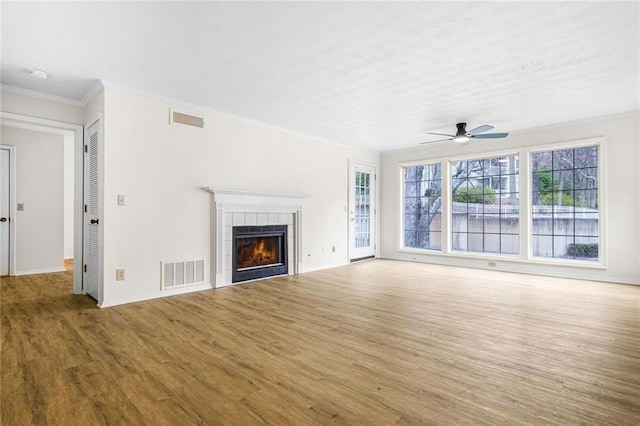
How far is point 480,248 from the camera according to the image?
6.74 m

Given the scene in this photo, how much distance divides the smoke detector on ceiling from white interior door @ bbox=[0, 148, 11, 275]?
2.92 meters

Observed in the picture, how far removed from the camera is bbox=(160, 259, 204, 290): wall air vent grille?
4.27 metres

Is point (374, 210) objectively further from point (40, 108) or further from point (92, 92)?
point (40, 108)

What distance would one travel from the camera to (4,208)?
553cm

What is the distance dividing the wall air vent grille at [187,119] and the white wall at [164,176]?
0.22ft

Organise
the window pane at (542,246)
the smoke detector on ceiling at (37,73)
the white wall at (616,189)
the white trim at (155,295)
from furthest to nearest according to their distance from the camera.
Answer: the window pane at (542,246), the white wall at (616,189), the white trim at (155,295), the smoke detector on ceiling at (37,73)

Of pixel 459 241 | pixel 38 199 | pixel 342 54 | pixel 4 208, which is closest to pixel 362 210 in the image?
pixel 459 241

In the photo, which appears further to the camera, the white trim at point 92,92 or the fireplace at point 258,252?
the fireplace at point 258,252

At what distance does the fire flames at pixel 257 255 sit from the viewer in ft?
17.2

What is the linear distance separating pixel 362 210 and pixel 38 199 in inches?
250

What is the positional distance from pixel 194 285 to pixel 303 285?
158cm

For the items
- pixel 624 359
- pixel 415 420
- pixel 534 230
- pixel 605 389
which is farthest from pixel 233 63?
pixel 534 230

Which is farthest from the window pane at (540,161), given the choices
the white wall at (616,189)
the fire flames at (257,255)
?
the fire flames at (257,255)

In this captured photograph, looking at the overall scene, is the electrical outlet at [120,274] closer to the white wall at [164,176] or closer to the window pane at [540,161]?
the white wall at [164,176]
